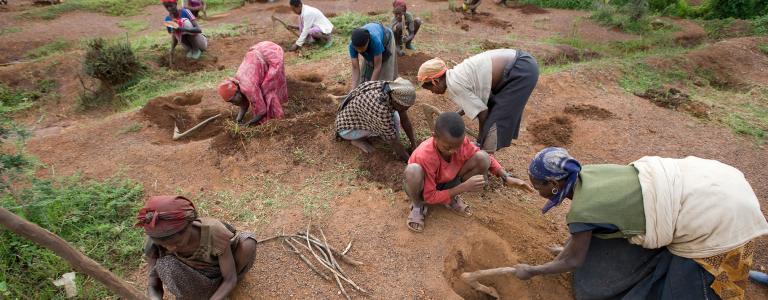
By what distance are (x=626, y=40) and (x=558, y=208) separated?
6.66m

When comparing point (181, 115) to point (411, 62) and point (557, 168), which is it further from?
point (557, 168)

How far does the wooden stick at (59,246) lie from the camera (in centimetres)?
144

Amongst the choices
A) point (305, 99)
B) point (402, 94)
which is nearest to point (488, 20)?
point (305, 99)

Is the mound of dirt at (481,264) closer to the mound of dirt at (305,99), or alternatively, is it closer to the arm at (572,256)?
the arm at (572,256)

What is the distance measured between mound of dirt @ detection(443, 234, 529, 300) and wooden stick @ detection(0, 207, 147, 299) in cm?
175

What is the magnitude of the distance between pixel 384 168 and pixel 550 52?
15.5 ft

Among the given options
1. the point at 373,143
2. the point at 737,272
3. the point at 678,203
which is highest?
the point at 678,203

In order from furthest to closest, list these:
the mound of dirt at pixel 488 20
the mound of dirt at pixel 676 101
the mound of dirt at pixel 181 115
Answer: the mound of dirt at pixel 488 20, the mound of dirt at pixel 676 101, the mound of dirt at pixel 181 115

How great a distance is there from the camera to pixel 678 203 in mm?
1762

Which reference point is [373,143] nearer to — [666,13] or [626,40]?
[626,40]

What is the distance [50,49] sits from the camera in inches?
297

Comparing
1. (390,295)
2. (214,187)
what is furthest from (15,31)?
(390,295)

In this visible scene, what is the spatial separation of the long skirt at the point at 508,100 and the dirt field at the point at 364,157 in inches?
17.8

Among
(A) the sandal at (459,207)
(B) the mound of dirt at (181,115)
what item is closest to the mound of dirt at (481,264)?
(A) the sandal at (459,207)
